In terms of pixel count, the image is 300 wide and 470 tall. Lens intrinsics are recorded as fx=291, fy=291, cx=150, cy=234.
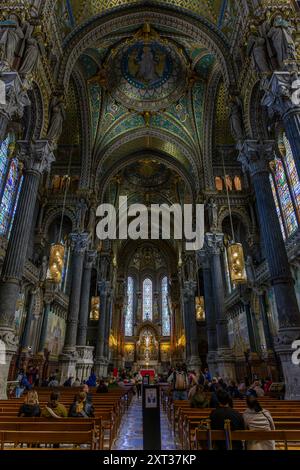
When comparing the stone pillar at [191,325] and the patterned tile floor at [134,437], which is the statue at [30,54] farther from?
the stone pillar at [191,325]

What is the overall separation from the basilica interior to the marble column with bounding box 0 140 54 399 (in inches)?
1.6

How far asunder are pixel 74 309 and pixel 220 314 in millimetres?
7954

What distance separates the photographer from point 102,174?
867 inches

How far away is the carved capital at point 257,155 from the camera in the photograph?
34.2 feet

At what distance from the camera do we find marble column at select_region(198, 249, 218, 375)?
16.3 metres

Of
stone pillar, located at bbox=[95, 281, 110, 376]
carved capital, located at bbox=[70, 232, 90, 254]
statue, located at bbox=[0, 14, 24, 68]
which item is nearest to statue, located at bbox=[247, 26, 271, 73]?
statue, located at bbox=[0, 14, 24, 68]

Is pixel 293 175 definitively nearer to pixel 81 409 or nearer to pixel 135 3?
pixel 135 3

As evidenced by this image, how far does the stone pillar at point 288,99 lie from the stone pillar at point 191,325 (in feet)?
58.4

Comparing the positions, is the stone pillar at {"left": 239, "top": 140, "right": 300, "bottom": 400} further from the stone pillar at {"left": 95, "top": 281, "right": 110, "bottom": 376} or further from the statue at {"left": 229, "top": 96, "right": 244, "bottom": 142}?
the stone pillar at {"left": 95, "top": 281, "right": 110, "bottom": 376}

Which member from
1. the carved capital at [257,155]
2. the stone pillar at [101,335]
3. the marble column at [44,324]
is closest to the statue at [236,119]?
the carved capital at [257,155]

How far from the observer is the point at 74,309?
624 inches

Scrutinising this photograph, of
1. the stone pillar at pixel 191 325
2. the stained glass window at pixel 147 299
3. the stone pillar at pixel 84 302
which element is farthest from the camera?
the stained glass window at pixel 147 299

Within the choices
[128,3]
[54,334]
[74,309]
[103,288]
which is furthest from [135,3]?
[103,288]
